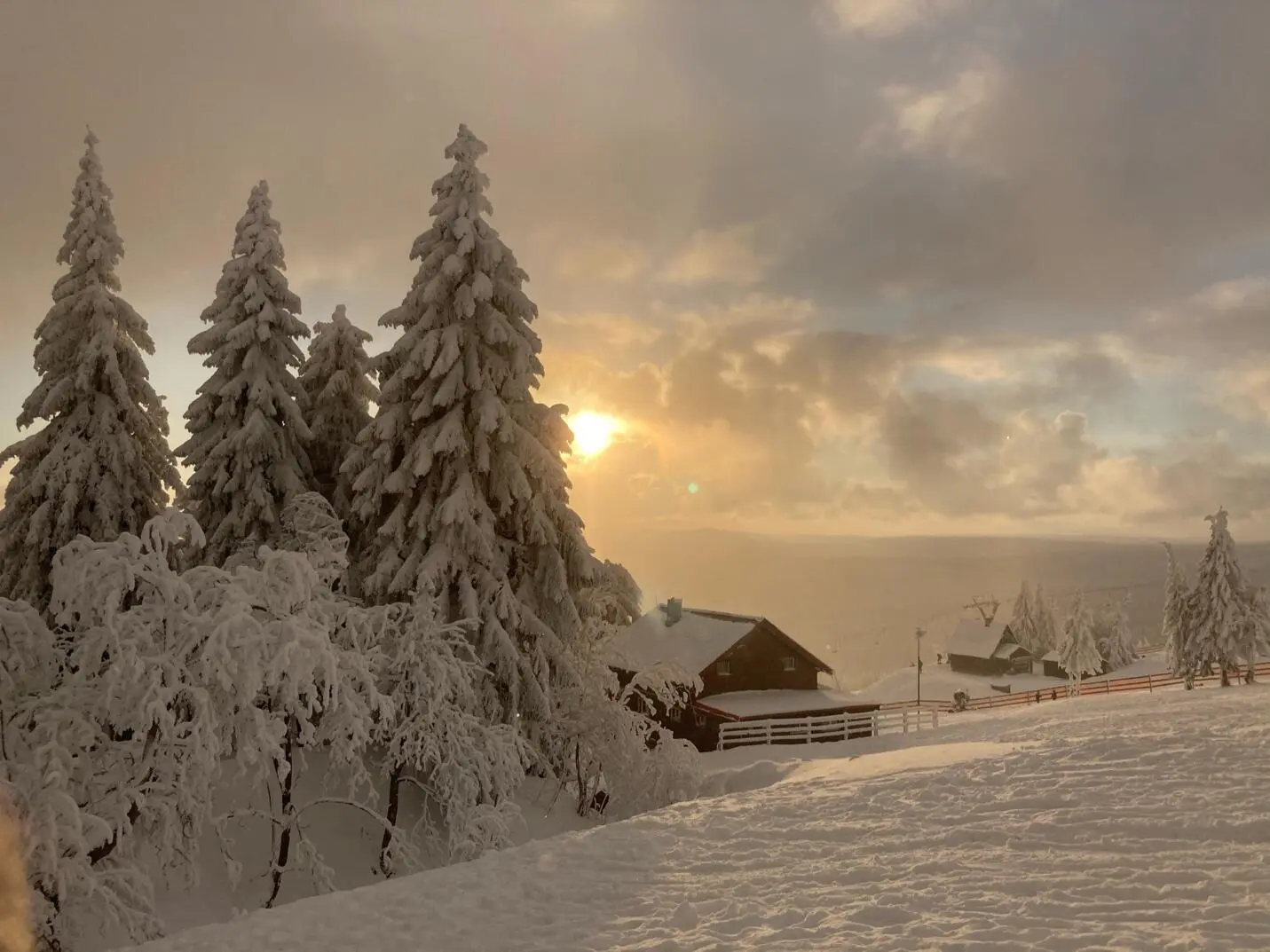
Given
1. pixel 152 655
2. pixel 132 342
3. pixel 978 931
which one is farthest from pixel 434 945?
pixel 132 342

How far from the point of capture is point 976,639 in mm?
84562

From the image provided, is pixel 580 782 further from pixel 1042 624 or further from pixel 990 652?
pixel 1042 624

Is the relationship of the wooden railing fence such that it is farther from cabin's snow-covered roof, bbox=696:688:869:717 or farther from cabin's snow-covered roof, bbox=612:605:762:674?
cabin's snow-covered roof, bbox=612:605:762:674

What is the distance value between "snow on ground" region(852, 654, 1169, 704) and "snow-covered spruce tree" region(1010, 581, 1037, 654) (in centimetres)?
538

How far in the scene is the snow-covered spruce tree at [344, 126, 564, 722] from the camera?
20.5m

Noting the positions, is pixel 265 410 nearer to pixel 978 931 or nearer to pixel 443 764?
pixel 443 764

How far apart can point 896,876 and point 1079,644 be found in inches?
2665

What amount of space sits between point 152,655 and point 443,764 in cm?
669

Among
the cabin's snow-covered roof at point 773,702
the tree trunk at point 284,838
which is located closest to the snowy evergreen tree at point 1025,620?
the cabin's snow-covered roof at point 773,702

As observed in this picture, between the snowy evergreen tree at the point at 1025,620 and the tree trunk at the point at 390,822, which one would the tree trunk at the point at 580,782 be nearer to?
A: the tree trunk at the point at 390,822

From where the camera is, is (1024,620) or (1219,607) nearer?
(1219,607)

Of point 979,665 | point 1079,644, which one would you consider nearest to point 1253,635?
point 1079,644

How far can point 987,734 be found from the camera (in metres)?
27.3

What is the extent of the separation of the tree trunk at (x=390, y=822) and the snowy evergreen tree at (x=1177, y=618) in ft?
141
